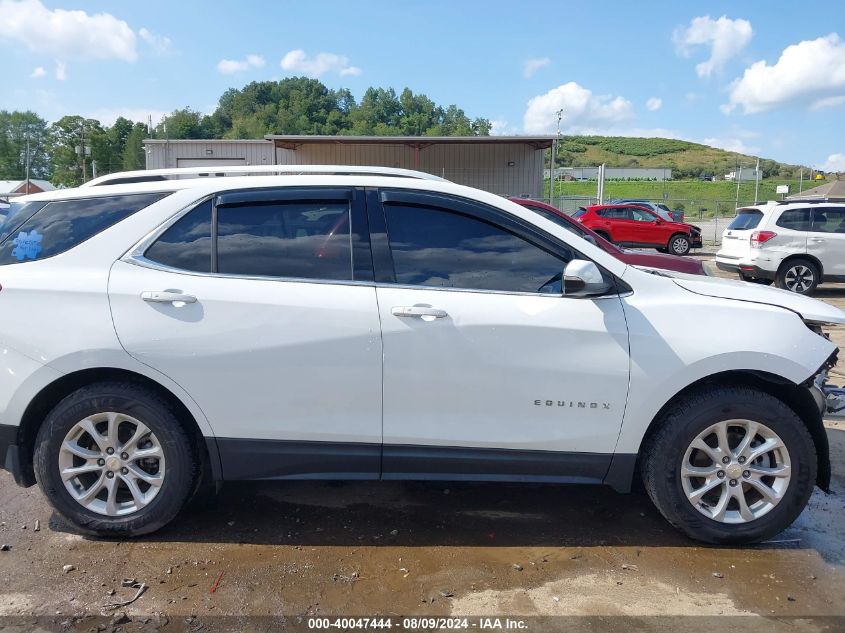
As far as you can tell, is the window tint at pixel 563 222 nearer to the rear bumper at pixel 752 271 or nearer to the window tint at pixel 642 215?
the rear bumper at pixel 752 271

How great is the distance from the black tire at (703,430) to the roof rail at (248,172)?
6.22ft

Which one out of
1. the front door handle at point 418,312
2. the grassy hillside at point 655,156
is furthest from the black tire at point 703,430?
the grassy hillside at point 655,156

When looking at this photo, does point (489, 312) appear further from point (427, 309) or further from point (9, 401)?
point (9, 401)

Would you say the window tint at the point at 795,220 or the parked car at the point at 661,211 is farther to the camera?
the parked car at the point at 661,211

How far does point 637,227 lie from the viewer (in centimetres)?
2339

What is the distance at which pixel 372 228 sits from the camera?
346 centimetres

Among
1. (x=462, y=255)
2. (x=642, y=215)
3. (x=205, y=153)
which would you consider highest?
(x=205, y=153)

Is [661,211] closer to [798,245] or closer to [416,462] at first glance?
[798,245]

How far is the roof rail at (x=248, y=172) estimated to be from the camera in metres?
3.90

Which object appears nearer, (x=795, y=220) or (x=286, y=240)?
(x=286, y=240)

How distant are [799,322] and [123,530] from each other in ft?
12.0

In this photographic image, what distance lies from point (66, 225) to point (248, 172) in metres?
1.02

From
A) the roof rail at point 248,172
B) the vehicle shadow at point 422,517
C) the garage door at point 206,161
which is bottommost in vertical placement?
the vehicle shadow at point 422,517

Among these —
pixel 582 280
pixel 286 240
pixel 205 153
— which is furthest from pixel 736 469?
pixel 205 153
